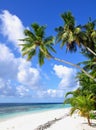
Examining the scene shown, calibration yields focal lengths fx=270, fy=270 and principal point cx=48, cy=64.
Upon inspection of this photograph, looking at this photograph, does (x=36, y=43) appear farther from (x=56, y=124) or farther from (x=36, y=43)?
(x=56, y=124)

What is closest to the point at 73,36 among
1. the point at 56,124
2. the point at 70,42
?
the point at 70,42

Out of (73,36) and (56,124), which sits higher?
(73,36)

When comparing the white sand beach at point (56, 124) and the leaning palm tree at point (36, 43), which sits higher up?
the leaning palm tree at point (36, 43)

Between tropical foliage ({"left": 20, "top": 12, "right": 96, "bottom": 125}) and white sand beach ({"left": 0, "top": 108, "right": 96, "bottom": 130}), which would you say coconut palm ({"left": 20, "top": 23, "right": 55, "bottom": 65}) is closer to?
tropical foliage ({"left": 20, "top": 12, "right": 96, "bottom": 125})

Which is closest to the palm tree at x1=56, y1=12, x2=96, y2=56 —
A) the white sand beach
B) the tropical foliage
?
the tropical foliage

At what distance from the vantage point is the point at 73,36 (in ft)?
94.7

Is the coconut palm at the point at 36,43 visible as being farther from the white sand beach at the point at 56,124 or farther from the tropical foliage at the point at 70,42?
the white sand beach at the point at 56,124

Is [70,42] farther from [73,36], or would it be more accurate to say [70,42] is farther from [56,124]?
[56,124]

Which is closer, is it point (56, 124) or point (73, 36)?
point (56, 124)

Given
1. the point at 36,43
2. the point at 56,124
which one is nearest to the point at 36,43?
the point at 36,43

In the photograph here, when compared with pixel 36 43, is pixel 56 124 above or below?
below

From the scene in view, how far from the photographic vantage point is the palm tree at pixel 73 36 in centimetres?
2905

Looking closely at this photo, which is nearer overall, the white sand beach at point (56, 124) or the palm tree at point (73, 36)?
the white sand beach at point (56, 124)

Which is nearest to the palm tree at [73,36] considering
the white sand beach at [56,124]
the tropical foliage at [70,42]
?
the tropical foliage at [70,42]
